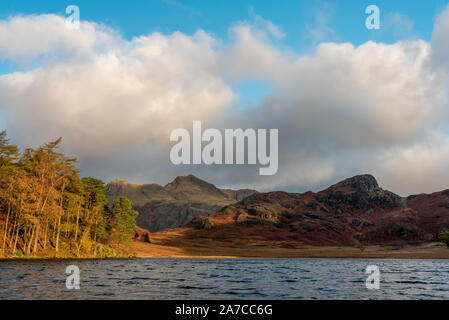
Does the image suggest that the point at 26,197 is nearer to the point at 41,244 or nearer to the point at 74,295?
the point at 41,244

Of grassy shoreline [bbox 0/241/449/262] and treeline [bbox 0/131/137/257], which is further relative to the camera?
grassy shoreline [bbox 0/241/449/262]

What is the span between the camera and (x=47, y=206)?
253ft

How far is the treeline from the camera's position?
75312mm

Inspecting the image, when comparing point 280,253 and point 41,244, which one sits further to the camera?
point 280,253

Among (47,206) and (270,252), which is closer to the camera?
(47,206)

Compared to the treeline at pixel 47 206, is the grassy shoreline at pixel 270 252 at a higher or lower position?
lower

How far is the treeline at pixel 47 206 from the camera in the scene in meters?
75.3

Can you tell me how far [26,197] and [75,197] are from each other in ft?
42.8

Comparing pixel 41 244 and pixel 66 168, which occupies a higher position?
pixel 66 168

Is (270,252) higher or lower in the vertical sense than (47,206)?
lower

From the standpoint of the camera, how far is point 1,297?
22391mm

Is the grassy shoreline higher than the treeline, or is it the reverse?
the treeline
